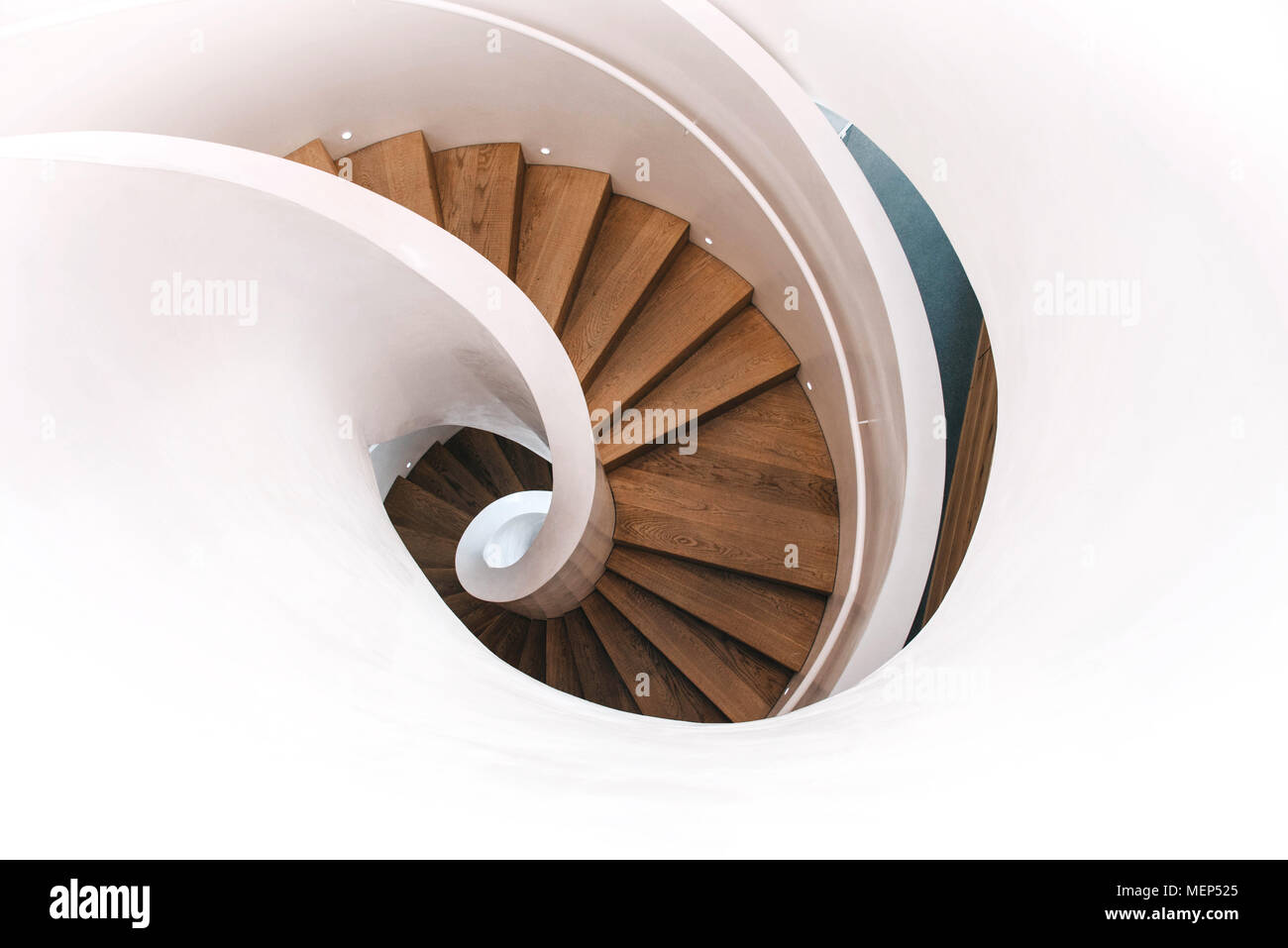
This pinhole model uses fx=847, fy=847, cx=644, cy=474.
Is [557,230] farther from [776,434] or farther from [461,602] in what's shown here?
[461,602]

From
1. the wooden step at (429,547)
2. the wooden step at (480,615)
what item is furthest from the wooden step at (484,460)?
the wooden step at (480,615)

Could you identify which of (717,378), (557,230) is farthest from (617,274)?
(717,378)

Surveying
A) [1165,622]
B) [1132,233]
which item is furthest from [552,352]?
[1165,622]

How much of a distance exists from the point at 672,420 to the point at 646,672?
1.61 metres

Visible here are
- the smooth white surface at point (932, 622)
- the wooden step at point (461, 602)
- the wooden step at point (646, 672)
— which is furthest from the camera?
the wooden step at point (461, 602)

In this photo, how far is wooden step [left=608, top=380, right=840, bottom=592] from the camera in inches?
200

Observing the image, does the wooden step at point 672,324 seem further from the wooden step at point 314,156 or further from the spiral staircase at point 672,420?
the wooden step at point 314,156

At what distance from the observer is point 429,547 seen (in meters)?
6.68

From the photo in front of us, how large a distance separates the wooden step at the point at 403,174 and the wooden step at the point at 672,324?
135 cm

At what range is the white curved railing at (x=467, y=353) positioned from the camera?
258 cm
